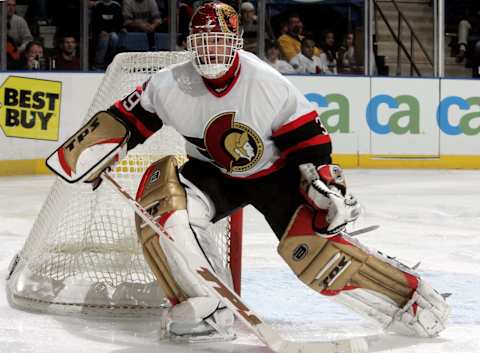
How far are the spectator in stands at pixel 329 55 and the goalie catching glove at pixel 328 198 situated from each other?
18.6 feet

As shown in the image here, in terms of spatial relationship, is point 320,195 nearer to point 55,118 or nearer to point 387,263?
point 387,263

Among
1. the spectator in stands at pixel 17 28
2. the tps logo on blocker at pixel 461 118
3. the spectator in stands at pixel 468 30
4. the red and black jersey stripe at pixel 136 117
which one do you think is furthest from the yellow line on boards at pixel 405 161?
the red and black jersey stripe at pixel 136 117

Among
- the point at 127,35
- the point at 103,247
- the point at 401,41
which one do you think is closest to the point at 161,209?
the point at 103,247

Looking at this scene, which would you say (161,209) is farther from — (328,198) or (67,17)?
(67,17)

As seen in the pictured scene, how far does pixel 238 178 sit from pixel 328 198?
1.10 feet

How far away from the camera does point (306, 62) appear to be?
834cm

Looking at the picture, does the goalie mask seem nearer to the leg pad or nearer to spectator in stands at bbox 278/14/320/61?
the leg pad

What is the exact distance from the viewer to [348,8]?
849 cm

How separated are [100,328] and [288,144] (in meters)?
0.72

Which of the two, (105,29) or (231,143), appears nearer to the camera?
(231,143)

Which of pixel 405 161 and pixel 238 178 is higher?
pixel 238 178

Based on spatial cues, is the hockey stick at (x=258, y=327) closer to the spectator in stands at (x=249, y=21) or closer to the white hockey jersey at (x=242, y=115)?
the white hockey jersey at (x=242, y=115)

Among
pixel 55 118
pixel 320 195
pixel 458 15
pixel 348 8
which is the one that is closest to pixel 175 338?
pixel 320 195

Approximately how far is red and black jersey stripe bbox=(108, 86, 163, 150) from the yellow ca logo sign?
443cm
